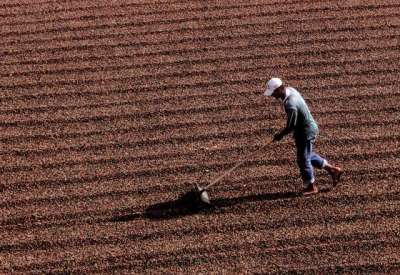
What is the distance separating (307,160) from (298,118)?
17.2 inches

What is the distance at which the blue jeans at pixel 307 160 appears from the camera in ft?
17.4

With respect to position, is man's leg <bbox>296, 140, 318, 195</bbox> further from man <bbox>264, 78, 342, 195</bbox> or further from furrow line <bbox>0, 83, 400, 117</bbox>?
furrow line <bbox>0, 83, 400, 117</bbox>

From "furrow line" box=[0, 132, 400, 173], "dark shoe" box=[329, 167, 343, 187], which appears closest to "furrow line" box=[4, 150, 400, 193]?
"furrow line" box=[0, 132, 400, 173]

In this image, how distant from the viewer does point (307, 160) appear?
5.37m

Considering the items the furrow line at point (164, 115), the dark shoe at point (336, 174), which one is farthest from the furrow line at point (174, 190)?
the furrow line at point (164, 115)

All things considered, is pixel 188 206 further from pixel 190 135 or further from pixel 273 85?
pixel 273 85

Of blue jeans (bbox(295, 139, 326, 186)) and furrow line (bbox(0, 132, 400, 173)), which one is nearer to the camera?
blue jeans (bbox(295, 139, 326, 186))

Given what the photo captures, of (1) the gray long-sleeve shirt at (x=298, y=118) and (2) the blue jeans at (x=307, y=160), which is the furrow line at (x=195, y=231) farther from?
(1) the gray long-sleeve shirt at (x=298, y=118)

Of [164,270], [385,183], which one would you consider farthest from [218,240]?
[385,183]

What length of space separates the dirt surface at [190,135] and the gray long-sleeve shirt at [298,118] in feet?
2.22

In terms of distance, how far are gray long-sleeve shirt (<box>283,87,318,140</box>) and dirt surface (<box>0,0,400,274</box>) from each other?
0.68 metres

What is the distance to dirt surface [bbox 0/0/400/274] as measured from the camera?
5141 mm

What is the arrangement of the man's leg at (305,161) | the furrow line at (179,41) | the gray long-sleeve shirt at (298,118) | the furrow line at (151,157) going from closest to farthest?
1. the gray long-sleeve shirt at (298,118)
2. the man's leg at (305,161)
3. the furrow line at (151,157)
4. the furrow line at (179,41)

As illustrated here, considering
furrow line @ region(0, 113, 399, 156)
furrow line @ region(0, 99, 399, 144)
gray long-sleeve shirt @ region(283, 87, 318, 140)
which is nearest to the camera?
gray long-sleeve shirt @ region(283, 87, 318, 140)
